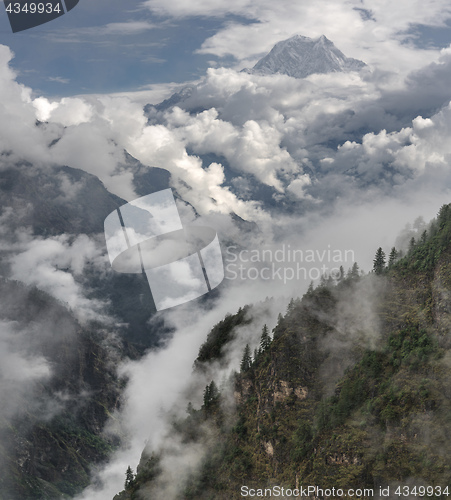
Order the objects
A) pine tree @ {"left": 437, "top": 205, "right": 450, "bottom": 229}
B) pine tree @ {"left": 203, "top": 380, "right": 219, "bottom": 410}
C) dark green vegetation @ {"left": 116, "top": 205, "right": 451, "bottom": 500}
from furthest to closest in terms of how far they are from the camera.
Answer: pine tree @ {"left": 203, "top": 380, "right": 219, "bottom": 410} → pine tree @ {"left": 437, "top": 205, "right": 450, "bottom": 229} → dark green vegetation @ {"left": 116, "top": 205, "right": 451, "bottom": 500}

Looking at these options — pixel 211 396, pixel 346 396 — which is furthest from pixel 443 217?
pixel 211 396

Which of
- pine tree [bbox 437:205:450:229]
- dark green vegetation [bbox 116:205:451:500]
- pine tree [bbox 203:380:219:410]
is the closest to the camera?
dark green vegetation [bbox 116:205:451:500]

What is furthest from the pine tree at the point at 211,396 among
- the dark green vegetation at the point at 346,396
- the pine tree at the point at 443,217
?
the pine tree at the point at 443,217

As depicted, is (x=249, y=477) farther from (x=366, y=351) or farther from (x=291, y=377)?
(x=366, y=351)

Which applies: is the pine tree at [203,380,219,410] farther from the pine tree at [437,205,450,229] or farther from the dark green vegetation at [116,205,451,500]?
the pine tree at [437,205,450,229]

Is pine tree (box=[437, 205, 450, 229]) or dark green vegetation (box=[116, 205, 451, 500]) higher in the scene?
pine tree (box=[437, 205, 450, 229])

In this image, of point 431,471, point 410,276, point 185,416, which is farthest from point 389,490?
point 185,416

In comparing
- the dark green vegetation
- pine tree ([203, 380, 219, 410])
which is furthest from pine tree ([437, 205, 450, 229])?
pine tree ([203, 380, 219, 410])

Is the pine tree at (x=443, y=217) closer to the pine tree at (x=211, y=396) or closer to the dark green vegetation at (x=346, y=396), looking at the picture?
the dark green vegetation at (x=346, y=396)

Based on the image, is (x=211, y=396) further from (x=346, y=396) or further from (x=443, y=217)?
(x=443, y=217)
